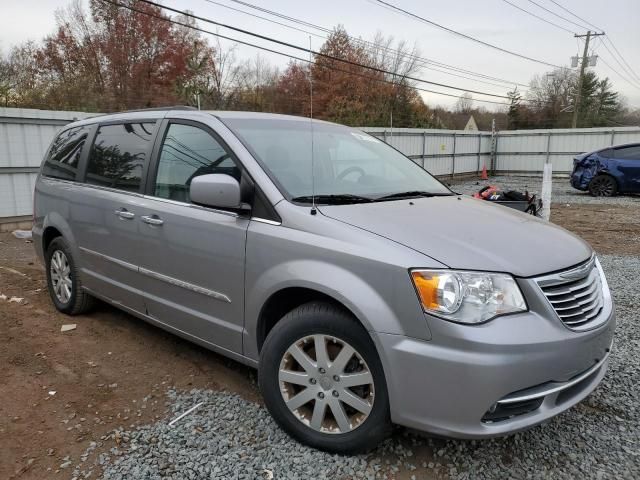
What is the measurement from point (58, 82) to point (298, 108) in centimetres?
1049

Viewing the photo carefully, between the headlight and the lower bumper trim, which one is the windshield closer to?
the headlight

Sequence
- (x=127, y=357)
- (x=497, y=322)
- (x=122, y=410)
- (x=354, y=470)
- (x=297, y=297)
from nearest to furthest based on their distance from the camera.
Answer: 1. (x=497, y=322)
2. (x=354, y=470)
3. (x=297, y=297)
4. (x=122, y=410)
5. (x=127, y=357)

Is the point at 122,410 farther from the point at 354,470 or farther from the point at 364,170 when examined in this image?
the point at 364,170

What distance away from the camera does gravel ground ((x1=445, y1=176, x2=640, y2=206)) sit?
14.0 metres

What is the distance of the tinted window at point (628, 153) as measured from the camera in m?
14.2

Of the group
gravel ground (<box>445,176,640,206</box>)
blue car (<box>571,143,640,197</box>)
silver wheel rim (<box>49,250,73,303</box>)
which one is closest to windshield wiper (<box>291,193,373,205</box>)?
silver wheel rim (<box>49,250,73,303</box>)

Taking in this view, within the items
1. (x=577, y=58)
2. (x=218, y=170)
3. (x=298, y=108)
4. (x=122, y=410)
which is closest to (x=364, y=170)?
(x=218, y=170)

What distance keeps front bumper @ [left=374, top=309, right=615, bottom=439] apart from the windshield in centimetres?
104

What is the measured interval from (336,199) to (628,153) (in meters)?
14.8

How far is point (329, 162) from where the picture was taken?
326 centimetres

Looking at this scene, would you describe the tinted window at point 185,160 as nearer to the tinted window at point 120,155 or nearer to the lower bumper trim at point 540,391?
the tinted window at point 120,155

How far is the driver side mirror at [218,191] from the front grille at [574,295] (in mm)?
1552

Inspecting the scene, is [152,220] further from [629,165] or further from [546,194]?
[629,165]

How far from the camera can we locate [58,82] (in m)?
21.1
